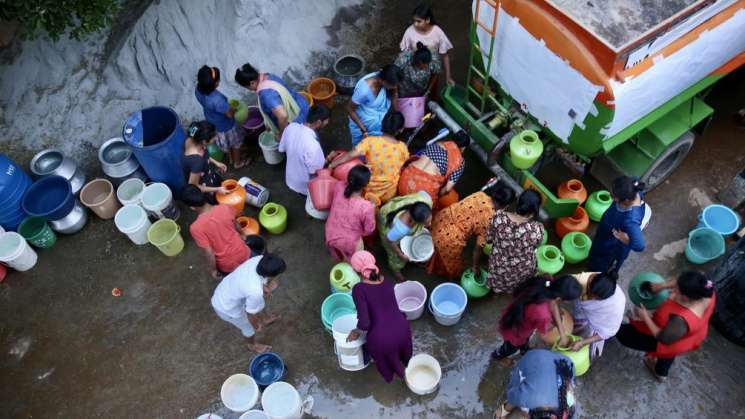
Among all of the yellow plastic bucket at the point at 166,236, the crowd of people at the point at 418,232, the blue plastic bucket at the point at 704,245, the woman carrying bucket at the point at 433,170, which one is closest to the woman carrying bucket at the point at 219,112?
the crowd of people at the point at 418,232

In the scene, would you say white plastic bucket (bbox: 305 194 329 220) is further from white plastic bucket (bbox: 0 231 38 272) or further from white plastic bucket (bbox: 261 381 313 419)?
white plastic bucket (bbox: 0 231 38 272)

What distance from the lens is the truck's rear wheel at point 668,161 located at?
5420 millimetres

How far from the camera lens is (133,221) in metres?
5.85

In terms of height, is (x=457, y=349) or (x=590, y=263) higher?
(x=590, y=263)

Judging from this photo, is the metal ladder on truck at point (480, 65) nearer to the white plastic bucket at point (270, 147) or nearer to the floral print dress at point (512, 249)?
the floral print dress at point (512, 249)

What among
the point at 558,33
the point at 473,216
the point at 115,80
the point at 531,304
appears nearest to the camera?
the point at 531,304

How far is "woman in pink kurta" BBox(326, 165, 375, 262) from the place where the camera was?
4711 mm

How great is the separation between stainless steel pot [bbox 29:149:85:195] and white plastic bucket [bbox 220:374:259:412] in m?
3.18

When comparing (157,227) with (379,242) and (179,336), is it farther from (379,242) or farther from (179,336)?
(379,242)

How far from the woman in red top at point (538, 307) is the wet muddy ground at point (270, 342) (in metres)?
0.90

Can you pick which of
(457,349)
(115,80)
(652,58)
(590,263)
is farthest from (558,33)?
(115,80)

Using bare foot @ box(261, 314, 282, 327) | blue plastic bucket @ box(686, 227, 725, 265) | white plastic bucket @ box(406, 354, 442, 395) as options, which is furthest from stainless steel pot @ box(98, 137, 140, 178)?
blue plastic bucket @ box(686, 227, 725, 265)

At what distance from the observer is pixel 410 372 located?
4793 millimetres

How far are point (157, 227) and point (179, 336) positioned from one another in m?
1.22
